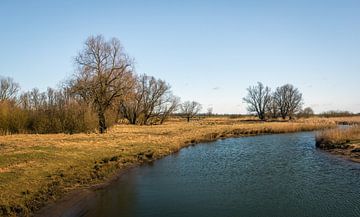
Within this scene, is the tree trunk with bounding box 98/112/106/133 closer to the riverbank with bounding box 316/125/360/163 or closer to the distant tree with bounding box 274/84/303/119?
the riverbank with bounding box 316/125/360/163

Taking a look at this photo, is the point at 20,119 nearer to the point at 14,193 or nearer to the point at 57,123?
the point at 57,123

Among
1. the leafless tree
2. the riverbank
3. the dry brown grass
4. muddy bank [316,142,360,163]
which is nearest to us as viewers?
muddy bank [316,142,360,163]

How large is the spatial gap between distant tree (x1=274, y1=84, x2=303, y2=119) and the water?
82748mm

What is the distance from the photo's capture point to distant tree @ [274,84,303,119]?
108 metres

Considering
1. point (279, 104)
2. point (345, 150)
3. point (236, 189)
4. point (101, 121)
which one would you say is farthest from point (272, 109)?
point (236, 189)

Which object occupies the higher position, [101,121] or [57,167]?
[101,121]

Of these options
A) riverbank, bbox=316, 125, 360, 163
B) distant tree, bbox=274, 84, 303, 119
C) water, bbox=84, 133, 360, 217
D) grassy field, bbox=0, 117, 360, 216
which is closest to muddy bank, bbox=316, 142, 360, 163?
riverbank, bbox=316, 125, 360, 163

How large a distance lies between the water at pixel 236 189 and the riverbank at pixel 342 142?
1830 millimetres

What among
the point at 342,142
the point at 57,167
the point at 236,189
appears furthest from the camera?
the point at 342,142

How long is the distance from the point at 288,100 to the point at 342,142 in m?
78.8

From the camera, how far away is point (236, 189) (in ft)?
57.3

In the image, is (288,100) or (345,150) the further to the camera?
(288,100)

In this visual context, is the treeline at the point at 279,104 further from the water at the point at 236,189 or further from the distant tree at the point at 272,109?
the water at the point at 236,189

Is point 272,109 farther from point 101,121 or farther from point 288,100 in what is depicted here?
point 101,121
